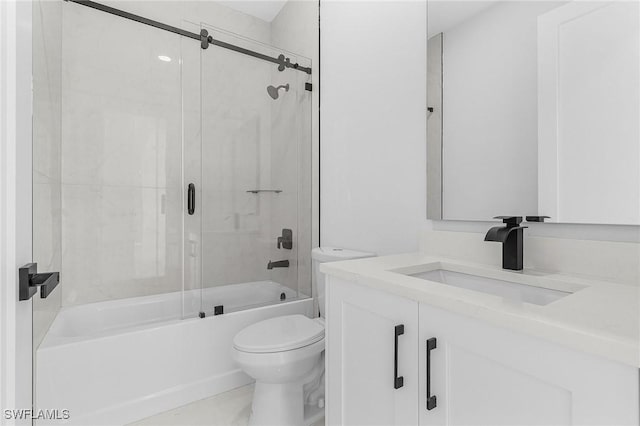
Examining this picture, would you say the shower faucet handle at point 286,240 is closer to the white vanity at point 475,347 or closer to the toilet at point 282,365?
the toilet at point 282,365

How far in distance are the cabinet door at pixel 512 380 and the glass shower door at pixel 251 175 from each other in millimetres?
1439

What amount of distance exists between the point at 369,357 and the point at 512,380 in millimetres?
431

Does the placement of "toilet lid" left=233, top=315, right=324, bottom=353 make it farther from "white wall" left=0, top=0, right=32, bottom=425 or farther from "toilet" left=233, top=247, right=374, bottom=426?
"white wall" left=0, top=0, right=32, bottom=425

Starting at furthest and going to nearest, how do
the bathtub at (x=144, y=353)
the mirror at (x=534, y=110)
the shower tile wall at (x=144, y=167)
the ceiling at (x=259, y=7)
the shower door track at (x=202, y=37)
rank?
the ceiling at (x=259, y=7)
the shower tile wall at (x=144, y=167)
the shower door track at (x=202, y=37)
the bathtub at (x=144, y=353)
the mirror at (x=534, y=110)

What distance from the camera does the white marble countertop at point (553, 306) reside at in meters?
0.54

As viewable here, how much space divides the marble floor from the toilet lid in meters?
0.44

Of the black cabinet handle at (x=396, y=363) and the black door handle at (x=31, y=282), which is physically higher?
the black door handle at (x=31, y=282)

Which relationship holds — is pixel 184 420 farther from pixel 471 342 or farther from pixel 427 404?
pixel 471 342

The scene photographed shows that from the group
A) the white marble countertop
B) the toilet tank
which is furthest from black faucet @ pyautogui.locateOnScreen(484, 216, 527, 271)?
the toilet tank

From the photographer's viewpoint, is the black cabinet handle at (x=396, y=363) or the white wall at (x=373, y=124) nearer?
the black cabinet handle at (x=396, y=363)

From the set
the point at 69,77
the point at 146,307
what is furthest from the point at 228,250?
the point at 69,77

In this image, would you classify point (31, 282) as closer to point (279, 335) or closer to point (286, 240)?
point (279, 335)

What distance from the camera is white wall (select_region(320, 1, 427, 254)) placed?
1594mm

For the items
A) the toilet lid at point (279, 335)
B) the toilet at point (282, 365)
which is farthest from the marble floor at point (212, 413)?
the toilet lid at point (279, 335)
